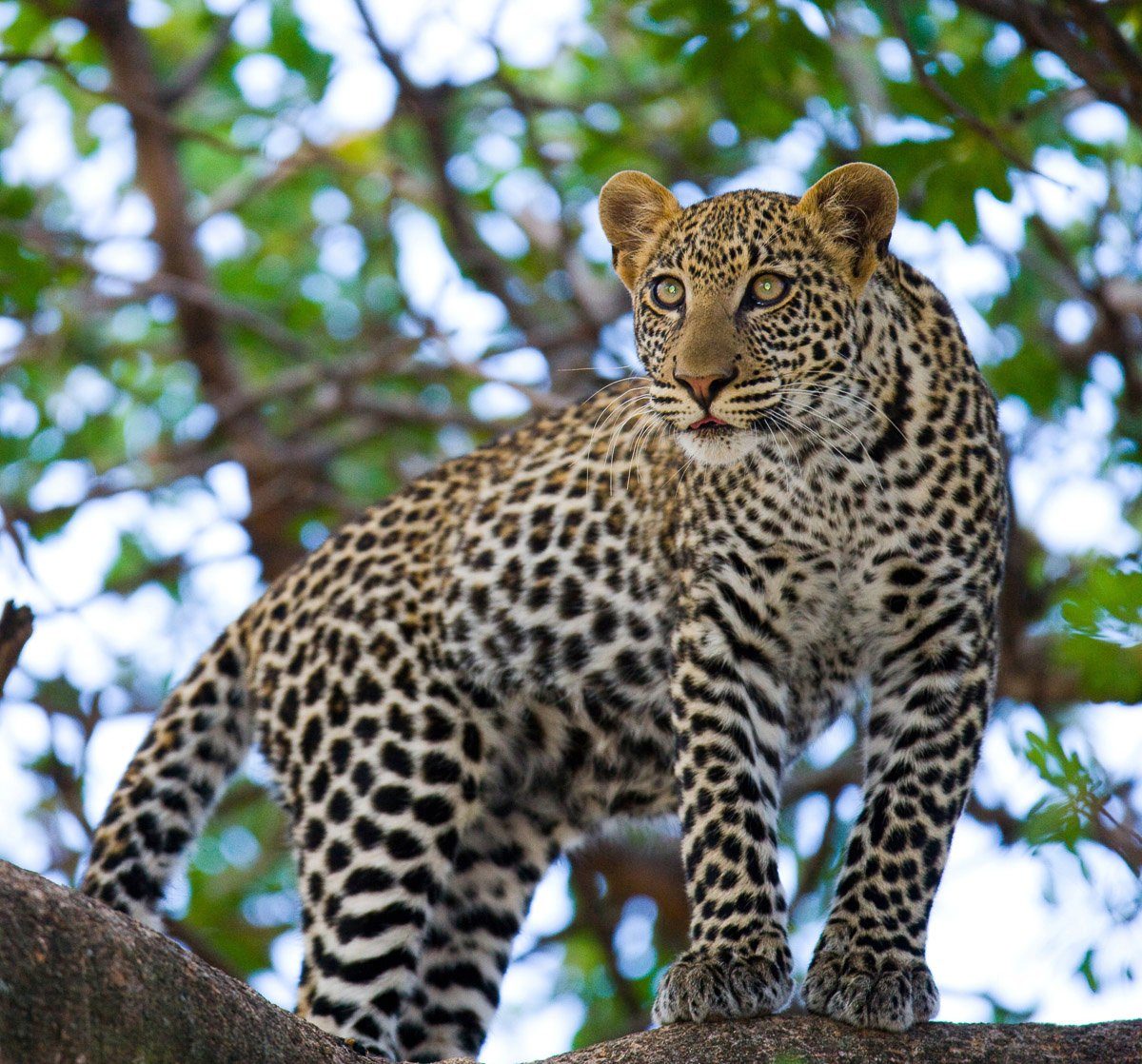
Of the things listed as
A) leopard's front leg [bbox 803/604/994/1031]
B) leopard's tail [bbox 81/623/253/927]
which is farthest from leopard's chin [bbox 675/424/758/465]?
leopard's tail [bbox 81/623/253/927]

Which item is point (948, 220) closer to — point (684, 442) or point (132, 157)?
point (684, 442)

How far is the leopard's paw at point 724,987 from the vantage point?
6.23m

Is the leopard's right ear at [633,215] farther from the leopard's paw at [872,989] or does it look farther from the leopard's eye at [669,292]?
the leopard's paw at [872,989]

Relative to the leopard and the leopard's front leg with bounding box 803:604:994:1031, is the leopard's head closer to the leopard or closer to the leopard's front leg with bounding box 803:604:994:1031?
the leopard

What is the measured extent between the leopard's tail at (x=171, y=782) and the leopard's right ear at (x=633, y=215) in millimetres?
2497

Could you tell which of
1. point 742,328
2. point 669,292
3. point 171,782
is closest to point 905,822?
point 742,328

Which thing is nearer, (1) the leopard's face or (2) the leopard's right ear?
(1) the leopard's face

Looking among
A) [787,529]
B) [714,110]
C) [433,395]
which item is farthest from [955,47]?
[787,529]

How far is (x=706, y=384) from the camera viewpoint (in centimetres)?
650

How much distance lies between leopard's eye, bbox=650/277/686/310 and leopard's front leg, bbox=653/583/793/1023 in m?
1.13

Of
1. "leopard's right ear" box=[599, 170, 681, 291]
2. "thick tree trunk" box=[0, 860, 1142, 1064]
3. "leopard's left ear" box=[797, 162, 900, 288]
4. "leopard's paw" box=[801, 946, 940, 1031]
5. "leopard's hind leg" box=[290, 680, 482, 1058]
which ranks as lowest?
"thick tree trunk" box=[0, 860, 1142, 1064]

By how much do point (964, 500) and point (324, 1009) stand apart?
10.5ft

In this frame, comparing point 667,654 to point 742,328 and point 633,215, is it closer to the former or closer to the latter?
point 742,328

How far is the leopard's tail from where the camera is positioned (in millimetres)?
7363
